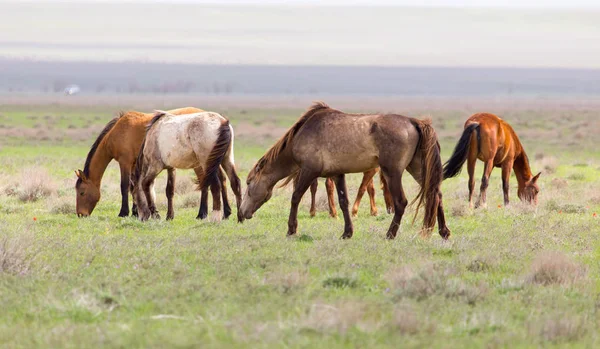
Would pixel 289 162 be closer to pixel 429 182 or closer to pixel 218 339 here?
pixel 429 182

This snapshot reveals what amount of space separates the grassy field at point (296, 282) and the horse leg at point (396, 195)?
306 mm

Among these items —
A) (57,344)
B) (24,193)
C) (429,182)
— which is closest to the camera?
(57,344)

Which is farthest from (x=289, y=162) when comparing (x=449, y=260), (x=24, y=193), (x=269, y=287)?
(x=24, y=193)

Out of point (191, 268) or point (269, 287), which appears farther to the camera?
point (191, 268)

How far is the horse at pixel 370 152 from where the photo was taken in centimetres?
1074

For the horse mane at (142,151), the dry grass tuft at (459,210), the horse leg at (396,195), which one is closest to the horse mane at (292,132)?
the horse leg at (396,195)

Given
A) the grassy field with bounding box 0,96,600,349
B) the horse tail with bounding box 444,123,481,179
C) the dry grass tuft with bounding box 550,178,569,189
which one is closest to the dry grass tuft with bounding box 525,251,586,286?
the grassy field with bounding box 0,96,600,349

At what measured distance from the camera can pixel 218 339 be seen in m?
6.38

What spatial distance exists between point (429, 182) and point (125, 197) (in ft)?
17.0

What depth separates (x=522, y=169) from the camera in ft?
55.7

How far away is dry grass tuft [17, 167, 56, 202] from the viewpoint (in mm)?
16422

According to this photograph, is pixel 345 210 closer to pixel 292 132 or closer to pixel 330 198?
pixel 292 132

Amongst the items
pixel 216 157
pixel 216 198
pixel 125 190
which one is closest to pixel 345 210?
pixel 216 157

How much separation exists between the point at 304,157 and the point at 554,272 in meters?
3.60
